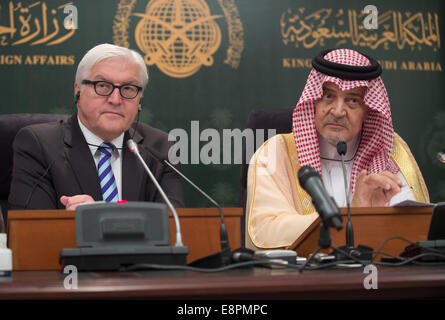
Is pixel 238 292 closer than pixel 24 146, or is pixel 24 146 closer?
pixel 238 292

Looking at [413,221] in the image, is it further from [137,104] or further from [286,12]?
[286,12]

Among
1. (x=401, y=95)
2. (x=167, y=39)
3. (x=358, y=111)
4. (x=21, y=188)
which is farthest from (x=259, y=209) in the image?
(x=401, y=95)

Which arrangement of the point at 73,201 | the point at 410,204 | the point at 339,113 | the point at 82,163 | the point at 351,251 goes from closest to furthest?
the point at 351,251, the point at 410,204, the point at 73,201, the point at 82,163, the point at 339,113

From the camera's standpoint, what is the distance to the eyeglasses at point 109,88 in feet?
7.92

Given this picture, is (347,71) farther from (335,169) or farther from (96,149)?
(96,149)

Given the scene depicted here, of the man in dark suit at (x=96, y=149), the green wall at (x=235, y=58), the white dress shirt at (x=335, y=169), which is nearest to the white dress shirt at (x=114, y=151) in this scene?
the man in dark suit at (x=96, y=149)

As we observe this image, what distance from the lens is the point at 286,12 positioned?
4.04m

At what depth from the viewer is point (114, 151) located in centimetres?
242

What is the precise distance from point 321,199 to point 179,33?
291 centimetres

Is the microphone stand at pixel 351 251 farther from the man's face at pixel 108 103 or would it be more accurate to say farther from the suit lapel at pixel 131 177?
the man's face at pixel 108 103

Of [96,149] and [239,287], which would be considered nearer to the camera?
[239,287]

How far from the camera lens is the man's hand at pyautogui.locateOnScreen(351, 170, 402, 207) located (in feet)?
6.94

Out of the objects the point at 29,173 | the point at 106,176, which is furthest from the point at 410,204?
the point at 29,173

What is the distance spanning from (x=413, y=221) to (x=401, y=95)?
256 cm
